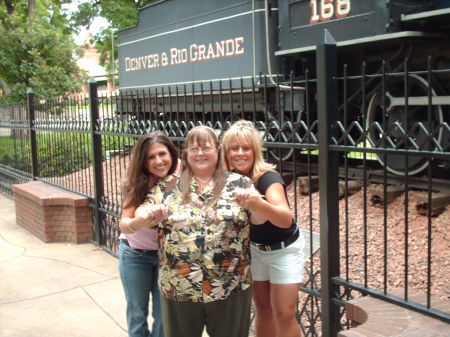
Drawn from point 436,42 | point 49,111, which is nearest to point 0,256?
point 49,111

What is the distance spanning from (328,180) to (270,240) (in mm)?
570

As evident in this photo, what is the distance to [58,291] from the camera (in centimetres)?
502

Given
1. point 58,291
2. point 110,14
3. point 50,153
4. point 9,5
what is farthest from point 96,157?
point 9,5

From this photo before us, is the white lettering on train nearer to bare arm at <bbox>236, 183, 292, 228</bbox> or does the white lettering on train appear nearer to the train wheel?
the train wheel

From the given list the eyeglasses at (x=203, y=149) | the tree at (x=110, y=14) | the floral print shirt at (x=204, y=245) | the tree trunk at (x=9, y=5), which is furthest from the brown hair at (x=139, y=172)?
the tree trunk at (x=9, y=5)

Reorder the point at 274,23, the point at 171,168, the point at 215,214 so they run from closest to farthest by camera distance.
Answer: the point at 215,214, the point at 171,168, the point at 274,23

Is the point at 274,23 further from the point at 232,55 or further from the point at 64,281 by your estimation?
the point at 64,281

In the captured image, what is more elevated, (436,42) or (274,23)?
(274,23)

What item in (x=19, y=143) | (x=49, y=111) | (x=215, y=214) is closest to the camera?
(x=215, y=214)

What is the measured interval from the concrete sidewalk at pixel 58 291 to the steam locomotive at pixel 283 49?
168cm

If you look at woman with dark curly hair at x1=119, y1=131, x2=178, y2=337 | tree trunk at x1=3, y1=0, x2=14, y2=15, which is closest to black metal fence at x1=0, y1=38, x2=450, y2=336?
woman with dark curly hair at x1=119, y1=131, x2=178, y2=337

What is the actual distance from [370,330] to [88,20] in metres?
21.0

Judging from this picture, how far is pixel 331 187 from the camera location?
3.13 metres

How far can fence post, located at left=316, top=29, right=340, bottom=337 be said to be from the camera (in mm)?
3072
